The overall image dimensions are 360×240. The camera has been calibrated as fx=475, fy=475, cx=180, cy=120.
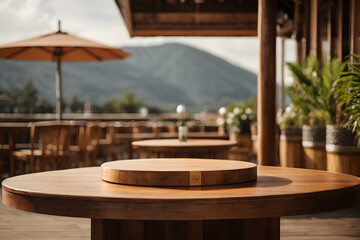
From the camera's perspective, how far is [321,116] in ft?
16.9

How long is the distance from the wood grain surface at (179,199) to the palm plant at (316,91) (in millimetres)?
2997

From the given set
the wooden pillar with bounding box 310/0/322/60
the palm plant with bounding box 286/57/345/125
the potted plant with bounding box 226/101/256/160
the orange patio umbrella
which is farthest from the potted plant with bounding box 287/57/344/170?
the orange patio umbrella

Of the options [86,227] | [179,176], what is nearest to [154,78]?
[86,227]

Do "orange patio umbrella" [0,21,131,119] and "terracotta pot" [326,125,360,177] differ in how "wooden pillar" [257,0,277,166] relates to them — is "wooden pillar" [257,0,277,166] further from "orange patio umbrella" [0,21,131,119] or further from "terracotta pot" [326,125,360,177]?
"orange patio umbrella" [0,21,131,119]

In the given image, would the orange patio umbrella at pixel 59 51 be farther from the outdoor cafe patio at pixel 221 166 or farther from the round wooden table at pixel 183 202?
the round wooden table at pixel 183 202

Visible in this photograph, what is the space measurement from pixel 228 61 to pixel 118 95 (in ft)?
79.5

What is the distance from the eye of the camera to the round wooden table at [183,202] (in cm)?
159

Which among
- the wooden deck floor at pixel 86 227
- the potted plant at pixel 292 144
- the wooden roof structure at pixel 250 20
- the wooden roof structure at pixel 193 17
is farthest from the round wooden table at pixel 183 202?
the wooden roof structure at pixel 193 17

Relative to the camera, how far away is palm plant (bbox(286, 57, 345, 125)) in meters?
4.89

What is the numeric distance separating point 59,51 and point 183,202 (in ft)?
23.6

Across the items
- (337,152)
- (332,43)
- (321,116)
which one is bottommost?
(337,152)

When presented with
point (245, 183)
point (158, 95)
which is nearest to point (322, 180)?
point (245, 183)

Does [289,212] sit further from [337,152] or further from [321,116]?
[321,116]

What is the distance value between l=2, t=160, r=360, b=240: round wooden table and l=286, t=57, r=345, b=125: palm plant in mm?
2823
